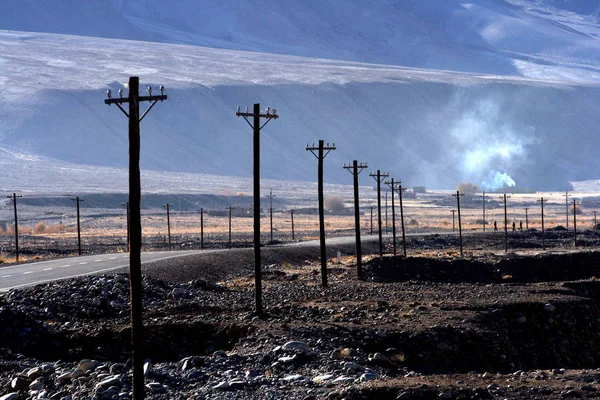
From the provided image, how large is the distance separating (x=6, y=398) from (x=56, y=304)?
911 centimetres

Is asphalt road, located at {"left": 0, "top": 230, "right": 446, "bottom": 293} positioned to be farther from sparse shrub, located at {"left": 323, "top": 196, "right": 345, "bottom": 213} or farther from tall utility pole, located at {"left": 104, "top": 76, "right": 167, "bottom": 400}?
sparse shrub, located at {"left": 323, "top": 196, "right": 345, "bottom": 213}

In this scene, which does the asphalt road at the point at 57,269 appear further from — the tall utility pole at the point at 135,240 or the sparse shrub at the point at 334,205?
the sparse shrub at the point at 334,205

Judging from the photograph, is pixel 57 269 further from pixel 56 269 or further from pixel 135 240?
pixel 135 240

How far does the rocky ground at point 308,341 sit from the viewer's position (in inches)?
719

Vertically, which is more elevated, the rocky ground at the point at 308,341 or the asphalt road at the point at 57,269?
the asphalt road at the point at 57,269

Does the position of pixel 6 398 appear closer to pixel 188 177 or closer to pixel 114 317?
pixel 114 317

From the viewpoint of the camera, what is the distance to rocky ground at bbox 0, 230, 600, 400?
18266 millimetres

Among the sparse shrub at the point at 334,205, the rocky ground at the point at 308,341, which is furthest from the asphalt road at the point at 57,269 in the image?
the sparse shrub at the point at 334,205

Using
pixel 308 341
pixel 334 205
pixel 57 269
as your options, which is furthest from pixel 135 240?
pixel 334 205

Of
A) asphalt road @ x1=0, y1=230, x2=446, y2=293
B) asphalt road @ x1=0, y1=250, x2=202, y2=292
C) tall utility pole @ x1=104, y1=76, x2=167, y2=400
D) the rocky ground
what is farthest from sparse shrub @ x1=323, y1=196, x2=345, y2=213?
tall utility pole @ x1=104, y1=76, x2=167, y2=400

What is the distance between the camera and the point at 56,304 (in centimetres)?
2742

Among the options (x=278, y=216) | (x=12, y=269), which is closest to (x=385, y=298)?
(x=12, y=269)

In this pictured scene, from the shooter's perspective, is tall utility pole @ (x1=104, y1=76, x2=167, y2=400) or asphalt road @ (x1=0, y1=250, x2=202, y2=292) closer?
tall utility pole @ (x1=104, y1=76, x2=167, y2=400)

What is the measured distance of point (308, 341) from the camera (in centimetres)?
2281
